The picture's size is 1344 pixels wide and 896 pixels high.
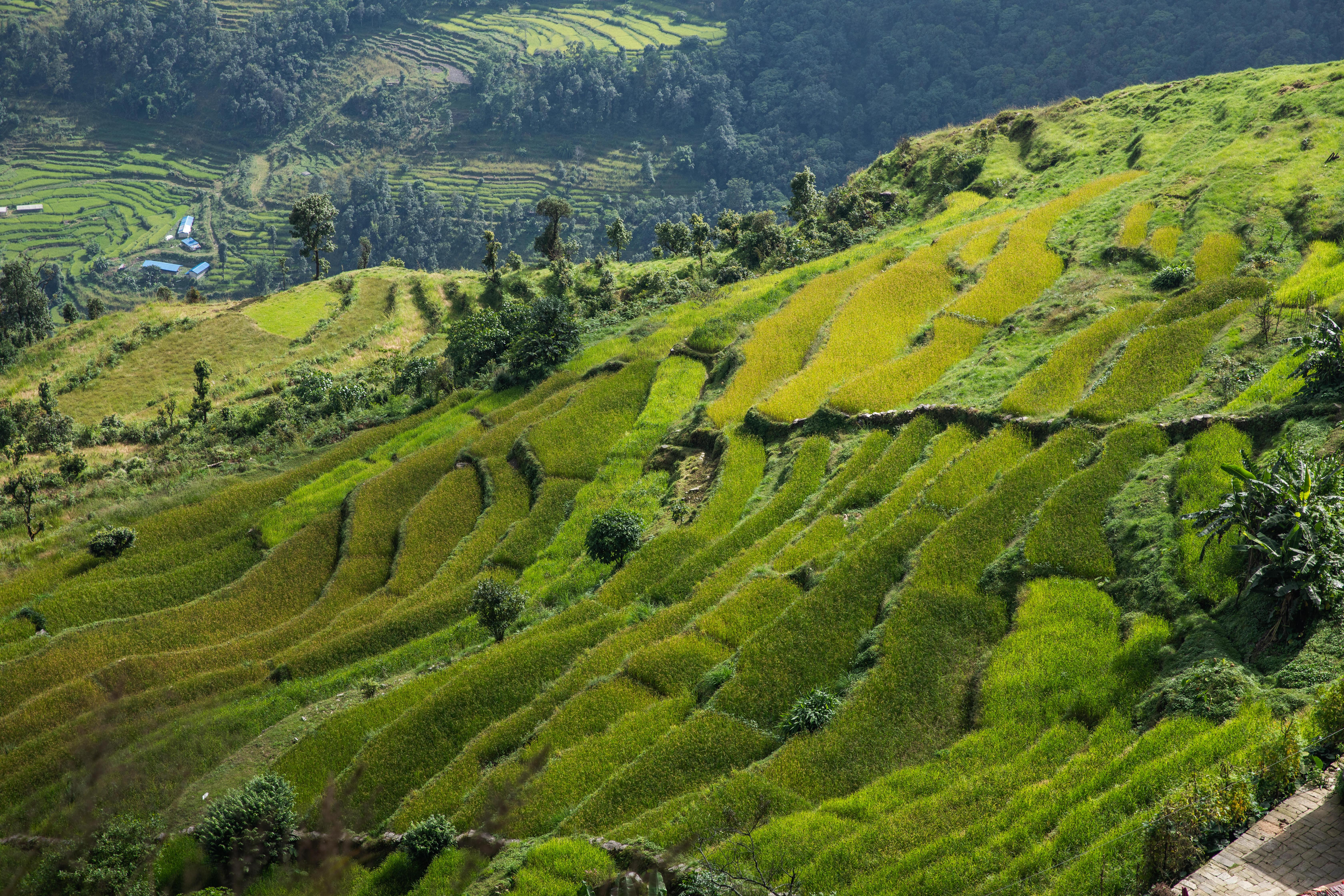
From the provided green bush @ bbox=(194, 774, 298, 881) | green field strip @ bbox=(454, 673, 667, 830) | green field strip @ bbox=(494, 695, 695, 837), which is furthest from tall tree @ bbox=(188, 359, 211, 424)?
green field strip @ bbox=(494, 695, 695, 837)

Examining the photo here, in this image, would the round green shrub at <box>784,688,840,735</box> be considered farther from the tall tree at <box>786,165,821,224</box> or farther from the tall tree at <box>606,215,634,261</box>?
the tall tree at <box>606,215,634,261</box>

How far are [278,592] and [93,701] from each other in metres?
8.52

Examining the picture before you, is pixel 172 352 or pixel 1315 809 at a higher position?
pixel 1315 809

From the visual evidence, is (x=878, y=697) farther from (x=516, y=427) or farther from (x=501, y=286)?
(x=501, y=286)

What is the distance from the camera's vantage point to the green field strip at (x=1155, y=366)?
1173 inches

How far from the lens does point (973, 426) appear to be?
32969mm

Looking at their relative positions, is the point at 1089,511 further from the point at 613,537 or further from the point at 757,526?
the point at 613,537

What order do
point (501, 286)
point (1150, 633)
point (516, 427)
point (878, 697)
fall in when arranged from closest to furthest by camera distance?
point (1150, 633)
point (878, 697)
point (516, 427)
point (501, 286)

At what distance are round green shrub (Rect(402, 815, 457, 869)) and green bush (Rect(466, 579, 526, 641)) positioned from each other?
9.68 meters

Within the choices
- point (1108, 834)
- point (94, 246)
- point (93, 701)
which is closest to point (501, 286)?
point (93, 701)

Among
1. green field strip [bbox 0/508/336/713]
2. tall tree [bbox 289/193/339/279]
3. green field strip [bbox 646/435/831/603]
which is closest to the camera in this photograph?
green field strip [bbox 646/435/831/603]

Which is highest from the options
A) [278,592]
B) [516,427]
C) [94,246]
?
[516,427]

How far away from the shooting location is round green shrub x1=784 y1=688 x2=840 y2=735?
21.8 metres

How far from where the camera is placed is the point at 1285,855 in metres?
13.6
